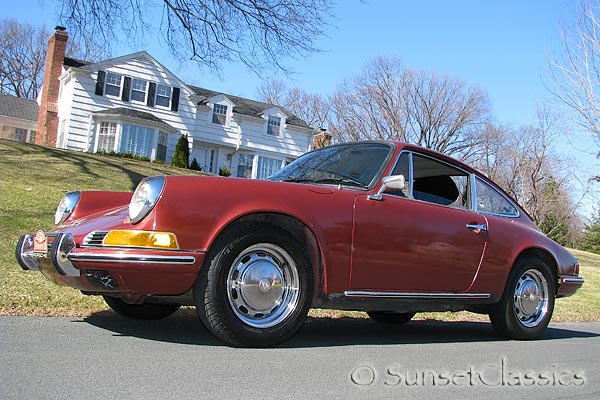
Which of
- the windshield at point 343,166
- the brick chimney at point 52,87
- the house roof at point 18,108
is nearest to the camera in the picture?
the windshield at point 343,166

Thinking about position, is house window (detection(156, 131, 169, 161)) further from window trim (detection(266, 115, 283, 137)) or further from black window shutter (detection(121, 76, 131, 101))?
window trim (detection(266, 115, 283, 137))

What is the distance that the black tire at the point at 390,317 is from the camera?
19.3ft

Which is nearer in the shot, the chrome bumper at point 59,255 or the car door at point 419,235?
the chrome bumper at point 59,255

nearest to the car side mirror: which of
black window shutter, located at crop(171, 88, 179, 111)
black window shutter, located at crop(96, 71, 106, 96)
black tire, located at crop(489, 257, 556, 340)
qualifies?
black tire, located at crop(489, 257, 556, 340)

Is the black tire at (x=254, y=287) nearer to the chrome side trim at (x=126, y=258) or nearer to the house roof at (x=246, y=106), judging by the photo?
the chrome side trim at (x=126, y=258)

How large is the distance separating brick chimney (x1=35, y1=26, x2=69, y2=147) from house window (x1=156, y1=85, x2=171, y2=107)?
5086 millimetres

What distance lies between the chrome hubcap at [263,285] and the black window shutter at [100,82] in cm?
2809

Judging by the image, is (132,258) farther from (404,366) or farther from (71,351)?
(404,366)

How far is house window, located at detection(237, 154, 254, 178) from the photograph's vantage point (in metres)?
35.4

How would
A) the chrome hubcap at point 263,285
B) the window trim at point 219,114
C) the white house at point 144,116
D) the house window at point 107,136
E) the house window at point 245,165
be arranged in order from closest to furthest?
the chrome hubcap at point 263,285
the white house at point 144,116
the house window at point 107,136
the window trim at point 219,114
the house window at point 245,165

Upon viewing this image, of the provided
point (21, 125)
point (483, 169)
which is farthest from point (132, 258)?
point (21, 125)

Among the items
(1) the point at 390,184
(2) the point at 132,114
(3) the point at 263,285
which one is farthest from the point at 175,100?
(3) the point at 263,285

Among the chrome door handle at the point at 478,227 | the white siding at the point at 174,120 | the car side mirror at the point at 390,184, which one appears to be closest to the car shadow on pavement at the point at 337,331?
the chrome door handle at the point at 478,227

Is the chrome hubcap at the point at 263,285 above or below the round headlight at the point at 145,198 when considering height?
below
